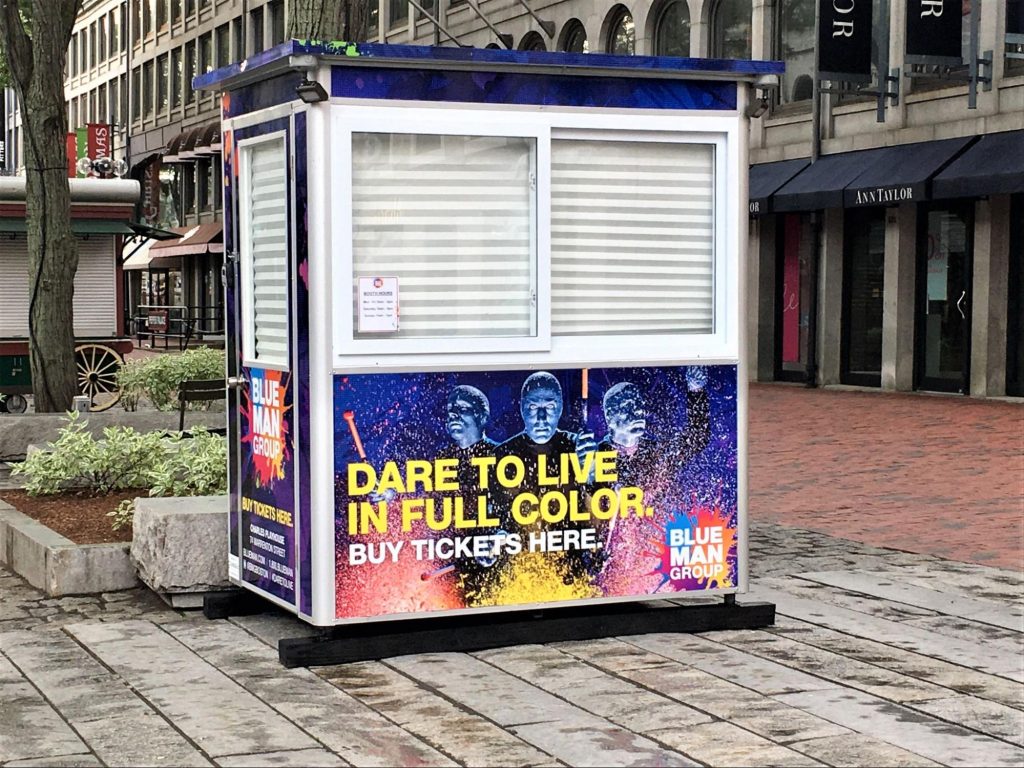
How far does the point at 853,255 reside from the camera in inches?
999

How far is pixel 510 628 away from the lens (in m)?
6.68

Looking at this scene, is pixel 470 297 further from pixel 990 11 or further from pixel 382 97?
pixel 990 11

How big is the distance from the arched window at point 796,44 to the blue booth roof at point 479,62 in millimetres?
19985

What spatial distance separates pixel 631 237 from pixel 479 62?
1026mm

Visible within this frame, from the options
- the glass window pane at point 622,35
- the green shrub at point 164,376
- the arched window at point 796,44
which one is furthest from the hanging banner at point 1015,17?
the green shrub at point 164,376

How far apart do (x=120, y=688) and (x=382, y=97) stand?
8.00 ft

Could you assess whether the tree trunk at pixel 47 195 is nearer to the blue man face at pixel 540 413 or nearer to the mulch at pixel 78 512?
the mulch at pixel 78 512

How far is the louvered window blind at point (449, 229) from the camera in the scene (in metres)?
6.52

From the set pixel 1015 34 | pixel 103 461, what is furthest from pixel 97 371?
pixel 1015 34

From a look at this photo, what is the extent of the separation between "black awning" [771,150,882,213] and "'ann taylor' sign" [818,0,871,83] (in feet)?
5.11

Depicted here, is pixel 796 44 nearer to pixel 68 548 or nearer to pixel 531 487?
pixel 68 548

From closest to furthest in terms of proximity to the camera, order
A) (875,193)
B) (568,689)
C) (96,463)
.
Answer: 1. (568,689)
2. (96,463)
3. (875,193)

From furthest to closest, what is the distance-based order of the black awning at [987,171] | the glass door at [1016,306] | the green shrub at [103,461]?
the glass door at [1016,306], the black awning at [987,171], the green shrub at [103,461]

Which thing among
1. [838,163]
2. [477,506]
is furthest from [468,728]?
[838,163]
